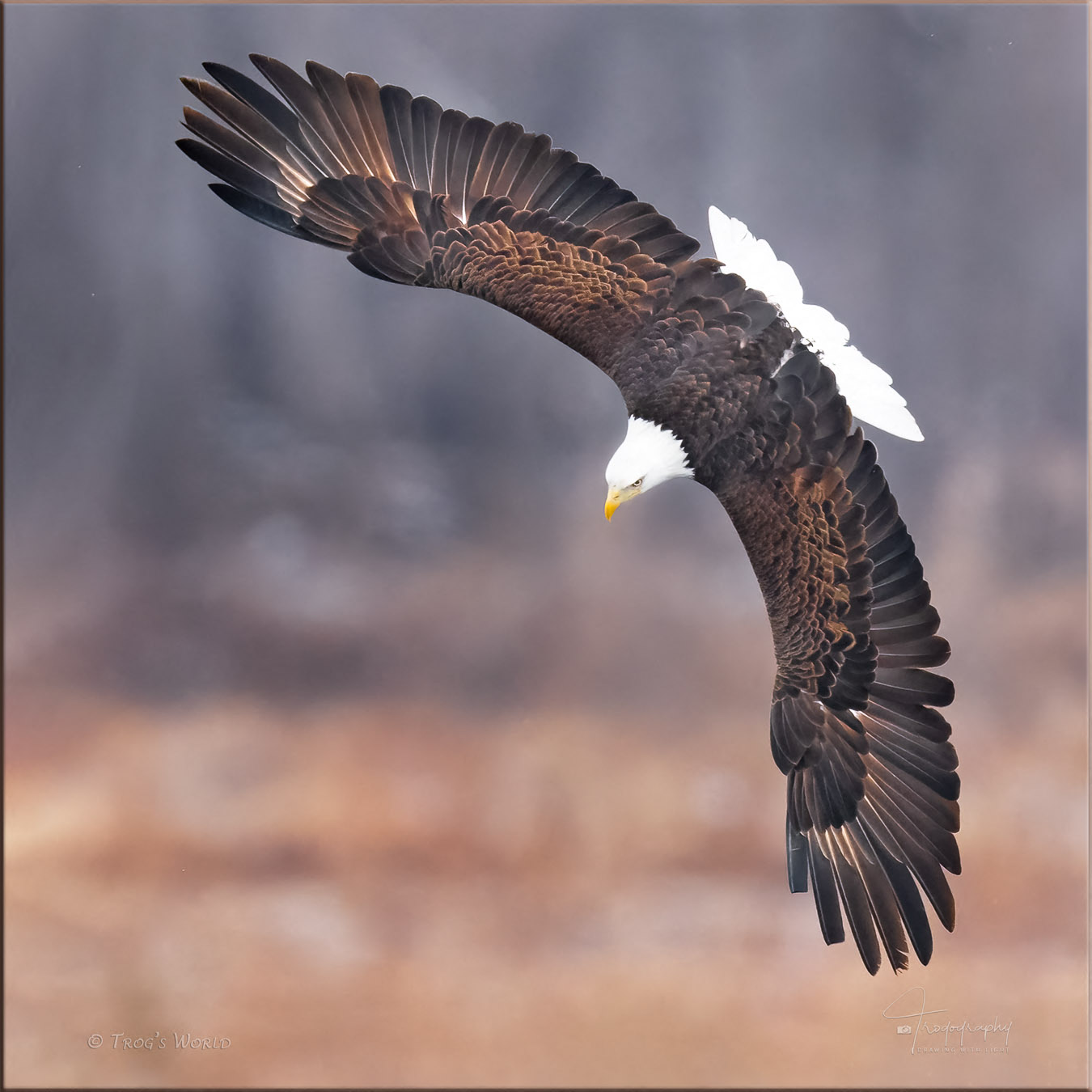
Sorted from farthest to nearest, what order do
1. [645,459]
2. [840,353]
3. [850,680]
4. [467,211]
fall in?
[467,211] < [840,353] < [645,459] < [850,680]

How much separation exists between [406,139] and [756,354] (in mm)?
1903

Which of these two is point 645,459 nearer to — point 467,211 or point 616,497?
point 616,497

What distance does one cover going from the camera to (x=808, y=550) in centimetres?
427

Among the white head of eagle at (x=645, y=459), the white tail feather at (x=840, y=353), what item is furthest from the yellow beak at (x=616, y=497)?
the white tail feather at (x=840, y=353)

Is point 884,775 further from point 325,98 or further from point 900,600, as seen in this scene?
point 325,98

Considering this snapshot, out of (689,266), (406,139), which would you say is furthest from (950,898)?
(406,139)

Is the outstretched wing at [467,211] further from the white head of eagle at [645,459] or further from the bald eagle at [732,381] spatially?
the white head of eagle at [645,459]

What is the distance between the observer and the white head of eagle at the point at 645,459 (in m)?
4.48

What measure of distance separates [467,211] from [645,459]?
1.48 meters

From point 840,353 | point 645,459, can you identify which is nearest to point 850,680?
point 645,459

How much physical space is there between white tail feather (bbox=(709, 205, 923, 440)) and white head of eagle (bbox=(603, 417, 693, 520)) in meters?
0.78

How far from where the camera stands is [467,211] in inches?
191

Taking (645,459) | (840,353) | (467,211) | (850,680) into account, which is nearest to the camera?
(850,680)

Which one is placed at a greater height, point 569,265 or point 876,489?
point 569,265
